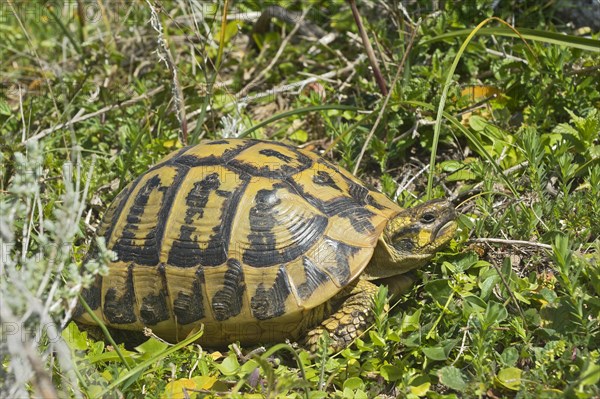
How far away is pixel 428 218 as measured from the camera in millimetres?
3342

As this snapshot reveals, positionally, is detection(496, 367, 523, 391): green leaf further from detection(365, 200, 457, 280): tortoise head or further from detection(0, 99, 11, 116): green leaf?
detection(0, 99, 11, 116): green leaf

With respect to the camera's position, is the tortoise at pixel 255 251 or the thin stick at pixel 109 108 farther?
the thin stick at pixel 109 108

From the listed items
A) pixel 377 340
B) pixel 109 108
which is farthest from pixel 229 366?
pixel 109 108

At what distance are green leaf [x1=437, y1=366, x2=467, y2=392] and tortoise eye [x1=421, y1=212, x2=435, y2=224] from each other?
724 millimetres

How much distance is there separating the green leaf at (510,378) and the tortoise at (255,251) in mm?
692

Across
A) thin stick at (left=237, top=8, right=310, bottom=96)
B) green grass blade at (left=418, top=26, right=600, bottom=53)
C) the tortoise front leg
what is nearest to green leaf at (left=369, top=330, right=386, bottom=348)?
the tortoise front leg

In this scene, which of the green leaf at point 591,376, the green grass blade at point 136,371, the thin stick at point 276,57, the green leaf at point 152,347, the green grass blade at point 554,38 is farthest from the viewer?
the thin stick at point 276,57

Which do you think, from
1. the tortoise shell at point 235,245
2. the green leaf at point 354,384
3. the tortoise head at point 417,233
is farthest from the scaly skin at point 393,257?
the green leaf at point 354,384

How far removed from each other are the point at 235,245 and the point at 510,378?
4.38 feet

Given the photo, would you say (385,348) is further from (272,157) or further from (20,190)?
(20,190)

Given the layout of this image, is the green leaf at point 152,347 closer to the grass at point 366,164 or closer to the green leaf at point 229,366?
the grass at point 366,164

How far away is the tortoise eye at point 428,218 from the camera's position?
3.34 meters

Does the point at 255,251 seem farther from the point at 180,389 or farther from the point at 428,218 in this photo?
the point at 428,218

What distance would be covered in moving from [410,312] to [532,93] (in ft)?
5.97
